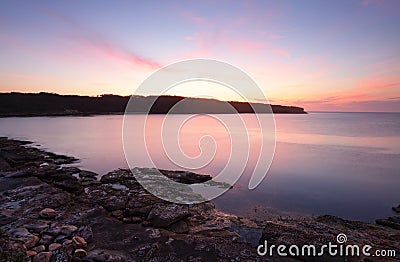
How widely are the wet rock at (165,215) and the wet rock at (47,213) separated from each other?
3.23 metres

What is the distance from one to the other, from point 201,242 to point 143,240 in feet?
5.46

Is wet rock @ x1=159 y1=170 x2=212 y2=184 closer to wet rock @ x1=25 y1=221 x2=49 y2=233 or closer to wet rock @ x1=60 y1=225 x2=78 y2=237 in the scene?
wet rock @ x1=60 y1=225 x2=78 y2=237

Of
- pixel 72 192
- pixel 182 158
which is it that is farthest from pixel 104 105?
pixel 72 192

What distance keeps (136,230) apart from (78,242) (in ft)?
5.64

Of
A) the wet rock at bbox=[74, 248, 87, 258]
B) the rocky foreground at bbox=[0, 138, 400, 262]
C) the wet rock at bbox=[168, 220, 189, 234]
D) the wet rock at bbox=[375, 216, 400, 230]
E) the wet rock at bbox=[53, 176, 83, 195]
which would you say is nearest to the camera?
the wet rock at bbox=[74, 248, 87, 258]

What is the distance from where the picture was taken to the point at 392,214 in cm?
995

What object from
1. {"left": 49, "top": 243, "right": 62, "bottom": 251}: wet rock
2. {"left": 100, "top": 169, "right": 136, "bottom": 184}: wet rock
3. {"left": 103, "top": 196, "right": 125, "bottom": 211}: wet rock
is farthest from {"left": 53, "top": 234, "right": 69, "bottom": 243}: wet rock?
{"left": 100, "top": 169, "right": 136, "bottom": 184}: wet rock

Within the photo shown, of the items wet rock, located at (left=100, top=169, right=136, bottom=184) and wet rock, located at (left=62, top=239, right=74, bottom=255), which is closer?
wet rock, located at (left=62, top=239, right=74, bottom=255)

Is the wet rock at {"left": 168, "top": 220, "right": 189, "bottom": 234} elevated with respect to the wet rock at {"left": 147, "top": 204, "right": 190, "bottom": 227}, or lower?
lower

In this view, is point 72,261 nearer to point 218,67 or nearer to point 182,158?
point 218,67

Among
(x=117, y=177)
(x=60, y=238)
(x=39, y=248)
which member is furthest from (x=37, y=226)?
(x=117, y=177)

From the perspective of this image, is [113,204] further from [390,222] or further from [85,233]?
[390,222]

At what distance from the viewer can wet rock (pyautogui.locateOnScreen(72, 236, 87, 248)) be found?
5948mm

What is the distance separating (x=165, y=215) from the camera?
7770 millimetres
